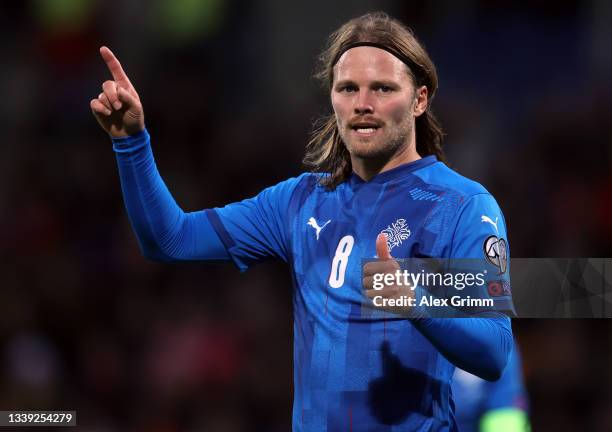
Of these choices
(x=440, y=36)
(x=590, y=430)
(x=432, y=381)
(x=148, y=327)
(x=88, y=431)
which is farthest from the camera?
(x=440, y=36)

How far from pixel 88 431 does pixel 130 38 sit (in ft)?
12.3

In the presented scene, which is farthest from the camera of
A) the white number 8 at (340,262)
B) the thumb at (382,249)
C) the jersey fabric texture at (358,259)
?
the white number 8 at (340,262)

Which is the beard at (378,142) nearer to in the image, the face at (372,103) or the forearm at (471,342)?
the face at (372,103)

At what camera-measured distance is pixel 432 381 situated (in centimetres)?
314

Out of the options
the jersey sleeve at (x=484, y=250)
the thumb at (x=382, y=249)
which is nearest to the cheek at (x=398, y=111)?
the jersey sleeve at (x=484, y=250)

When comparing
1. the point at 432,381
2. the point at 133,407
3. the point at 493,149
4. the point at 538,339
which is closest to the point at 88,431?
the point at 133,407

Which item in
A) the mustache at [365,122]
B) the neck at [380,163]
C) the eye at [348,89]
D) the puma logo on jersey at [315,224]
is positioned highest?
the eye at [348,89]

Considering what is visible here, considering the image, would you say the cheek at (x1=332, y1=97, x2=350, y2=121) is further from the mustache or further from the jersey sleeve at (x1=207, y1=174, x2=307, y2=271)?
the jersey sleeve at (x1=207, y1=174, x2=307, y2=271)

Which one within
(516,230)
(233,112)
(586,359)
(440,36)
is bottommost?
(586,359)

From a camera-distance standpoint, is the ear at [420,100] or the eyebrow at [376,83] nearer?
the eyebrow at [376,83]

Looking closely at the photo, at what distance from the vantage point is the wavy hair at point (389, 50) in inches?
135

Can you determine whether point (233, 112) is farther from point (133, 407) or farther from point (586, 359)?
point (586, 359)

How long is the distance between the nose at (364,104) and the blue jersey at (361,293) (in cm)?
24

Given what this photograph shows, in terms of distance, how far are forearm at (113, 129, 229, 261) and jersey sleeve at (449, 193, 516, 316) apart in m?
0.95
